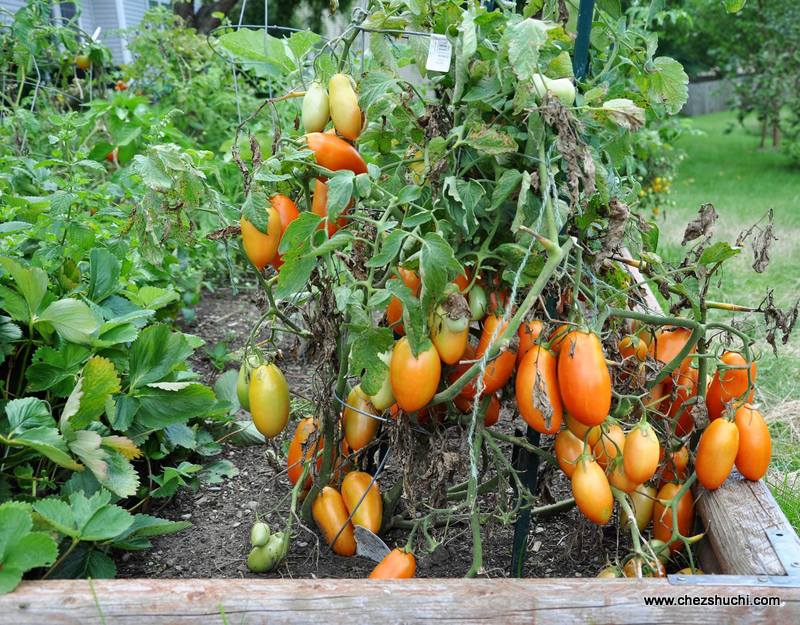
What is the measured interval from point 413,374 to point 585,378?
294 mm

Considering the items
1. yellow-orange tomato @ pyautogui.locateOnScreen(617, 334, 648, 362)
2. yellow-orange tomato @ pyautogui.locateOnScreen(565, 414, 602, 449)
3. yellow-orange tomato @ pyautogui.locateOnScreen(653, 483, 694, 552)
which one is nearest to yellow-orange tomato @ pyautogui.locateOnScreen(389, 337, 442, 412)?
yellow-orange tomato @ pyautogui.locateOnScreen(565, 414, 602, 449)

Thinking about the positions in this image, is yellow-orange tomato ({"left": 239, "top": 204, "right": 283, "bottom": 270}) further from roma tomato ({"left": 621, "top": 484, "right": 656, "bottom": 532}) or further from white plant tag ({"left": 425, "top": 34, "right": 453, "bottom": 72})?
roma tomato ({"left": 621, "top": 484, "right": 656, "bottom": 532})

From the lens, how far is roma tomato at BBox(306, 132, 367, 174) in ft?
4.88

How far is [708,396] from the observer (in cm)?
172

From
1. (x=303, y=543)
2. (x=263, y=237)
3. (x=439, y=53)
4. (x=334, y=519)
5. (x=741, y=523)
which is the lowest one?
(x=303, y=543)

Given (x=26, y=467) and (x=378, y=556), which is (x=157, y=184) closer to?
(x=26, y=467)

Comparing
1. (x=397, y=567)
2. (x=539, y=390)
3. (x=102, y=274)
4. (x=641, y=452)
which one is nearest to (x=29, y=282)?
(x=102, y=274)

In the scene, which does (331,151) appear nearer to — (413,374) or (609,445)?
(413,374)

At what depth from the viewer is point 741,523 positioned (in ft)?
5.08

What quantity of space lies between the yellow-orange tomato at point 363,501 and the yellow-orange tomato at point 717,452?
687 mm

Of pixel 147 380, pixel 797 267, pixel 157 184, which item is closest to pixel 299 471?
pixel 147 380

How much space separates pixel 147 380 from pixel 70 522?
44 centimetres

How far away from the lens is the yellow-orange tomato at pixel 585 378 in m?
1.33

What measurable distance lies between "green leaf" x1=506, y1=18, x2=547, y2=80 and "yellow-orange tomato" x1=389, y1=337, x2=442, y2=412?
19.0 inches
